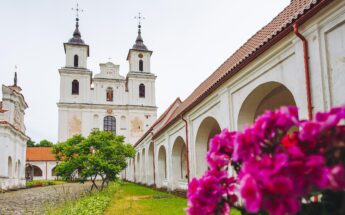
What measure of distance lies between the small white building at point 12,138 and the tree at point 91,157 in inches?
439

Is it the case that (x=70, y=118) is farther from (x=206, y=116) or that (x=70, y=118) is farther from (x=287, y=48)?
(x=287, y=48)

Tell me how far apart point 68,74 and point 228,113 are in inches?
1571

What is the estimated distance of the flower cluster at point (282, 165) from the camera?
5.07ft

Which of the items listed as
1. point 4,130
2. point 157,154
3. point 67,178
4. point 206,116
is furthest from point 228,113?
point 4,130

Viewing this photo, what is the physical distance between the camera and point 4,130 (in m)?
27.7

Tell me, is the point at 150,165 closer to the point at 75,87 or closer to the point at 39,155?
the point at 75,87

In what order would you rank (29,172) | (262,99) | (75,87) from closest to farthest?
(262,99) → (75,87) → (29,172)

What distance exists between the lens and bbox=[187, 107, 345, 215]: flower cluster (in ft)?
5.07

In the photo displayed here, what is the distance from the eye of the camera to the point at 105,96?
48.0 meters

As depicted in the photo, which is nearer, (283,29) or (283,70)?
(283,29)

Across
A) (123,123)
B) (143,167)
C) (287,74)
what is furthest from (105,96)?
(287,74)

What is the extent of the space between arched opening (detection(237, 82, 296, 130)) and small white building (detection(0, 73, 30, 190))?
22654 millimetres

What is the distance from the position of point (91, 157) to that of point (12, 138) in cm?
1587

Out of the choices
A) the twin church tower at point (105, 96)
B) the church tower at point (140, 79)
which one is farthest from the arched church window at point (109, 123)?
the church tower at point (140, 79)
